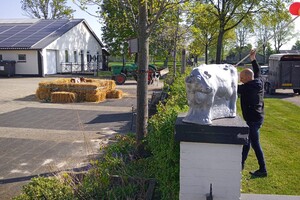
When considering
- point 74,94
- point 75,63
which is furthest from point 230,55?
point 74,94

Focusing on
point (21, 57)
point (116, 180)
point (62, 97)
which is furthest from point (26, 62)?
point (116, 180)

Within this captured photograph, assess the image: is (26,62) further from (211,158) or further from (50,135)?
(211,158)

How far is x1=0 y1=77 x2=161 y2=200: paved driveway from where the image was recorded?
18.8 ft

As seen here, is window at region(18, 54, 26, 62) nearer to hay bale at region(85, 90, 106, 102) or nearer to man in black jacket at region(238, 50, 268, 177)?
hay bale at region(85, 90, 106, 102)

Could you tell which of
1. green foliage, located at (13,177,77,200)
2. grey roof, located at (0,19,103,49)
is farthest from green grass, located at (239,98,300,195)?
grey roof, located at (0,19,103,49)

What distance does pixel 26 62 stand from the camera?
Result: 29.3 m

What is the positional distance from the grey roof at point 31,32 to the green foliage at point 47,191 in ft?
87.3

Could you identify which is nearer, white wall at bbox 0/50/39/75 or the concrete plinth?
the concrete plinth

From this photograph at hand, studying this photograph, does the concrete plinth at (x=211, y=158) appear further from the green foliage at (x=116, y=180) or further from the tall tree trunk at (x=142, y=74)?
the tall tree trunk at (x=142, y=74)

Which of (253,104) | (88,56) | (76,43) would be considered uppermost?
(76,43)

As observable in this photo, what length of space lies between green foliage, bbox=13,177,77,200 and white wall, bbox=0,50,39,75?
26.9 meters

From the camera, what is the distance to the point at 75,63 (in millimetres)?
34906

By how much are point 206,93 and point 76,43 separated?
34463 mm

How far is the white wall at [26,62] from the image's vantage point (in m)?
28.9
